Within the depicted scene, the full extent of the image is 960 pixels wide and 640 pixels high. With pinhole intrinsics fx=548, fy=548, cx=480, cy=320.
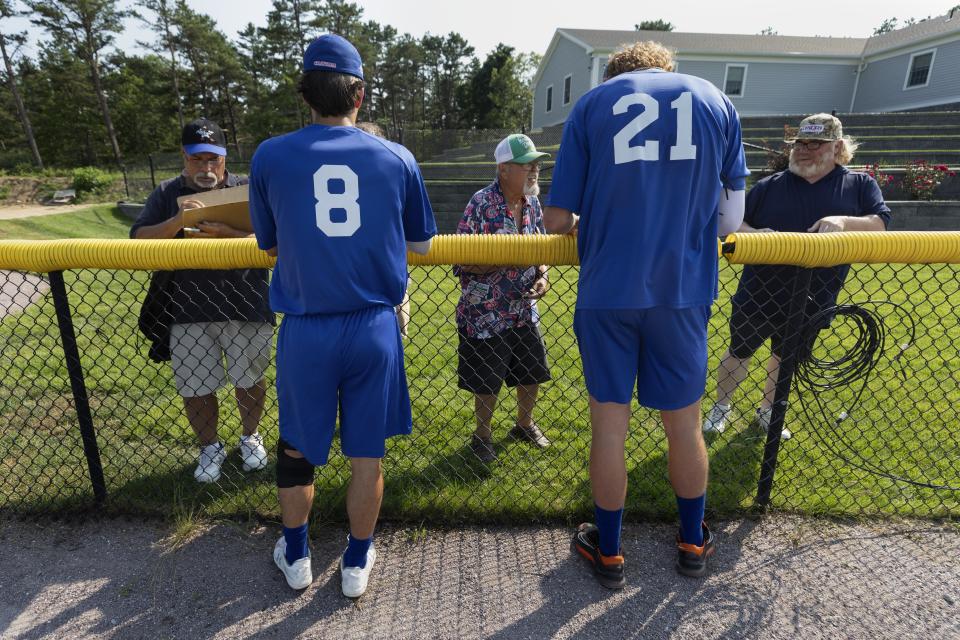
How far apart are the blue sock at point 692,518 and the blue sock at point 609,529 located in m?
0.25

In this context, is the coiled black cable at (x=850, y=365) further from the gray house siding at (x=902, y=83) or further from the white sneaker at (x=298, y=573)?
the gray house siding at (x=902, y=83)

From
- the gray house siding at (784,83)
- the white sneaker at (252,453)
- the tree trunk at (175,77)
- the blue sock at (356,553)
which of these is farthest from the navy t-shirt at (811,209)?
the tree trunk at (175,77)

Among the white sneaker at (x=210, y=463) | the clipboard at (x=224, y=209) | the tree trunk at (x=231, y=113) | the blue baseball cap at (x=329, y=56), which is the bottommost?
the white sneaker at (x=210, y=463)

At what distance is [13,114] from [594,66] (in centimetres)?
3244

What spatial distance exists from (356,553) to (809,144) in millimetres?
2827

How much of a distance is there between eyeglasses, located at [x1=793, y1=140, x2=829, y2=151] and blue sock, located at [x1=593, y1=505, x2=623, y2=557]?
209 centimetres

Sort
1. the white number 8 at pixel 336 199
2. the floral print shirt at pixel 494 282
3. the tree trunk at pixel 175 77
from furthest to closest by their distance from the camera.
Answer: the tree trunk at pixel 175 77 → the floral print shirt at pixel 494 282 → the white number 8 at pixel 336 199

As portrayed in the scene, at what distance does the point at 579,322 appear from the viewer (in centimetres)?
183

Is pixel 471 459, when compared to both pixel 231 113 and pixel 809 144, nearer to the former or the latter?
pixel 809 144

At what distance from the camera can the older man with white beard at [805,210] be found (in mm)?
2680

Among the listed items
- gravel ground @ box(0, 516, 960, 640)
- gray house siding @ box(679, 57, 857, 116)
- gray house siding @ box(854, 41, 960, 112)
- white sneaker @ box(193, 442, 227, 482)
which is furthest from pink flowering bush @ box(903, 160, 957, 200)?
gray house siding @ box(679, 57, 857, 116)

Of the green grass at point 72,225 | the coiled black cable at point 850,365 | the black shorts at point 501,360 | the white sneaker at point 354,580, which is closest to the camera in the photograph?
the white sneaker at point 354,580

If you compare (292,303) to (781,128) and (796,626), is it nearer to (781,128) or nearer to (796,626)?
(796,626)

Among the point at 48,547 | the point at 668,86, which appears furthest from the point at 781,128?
the point at 48,547
